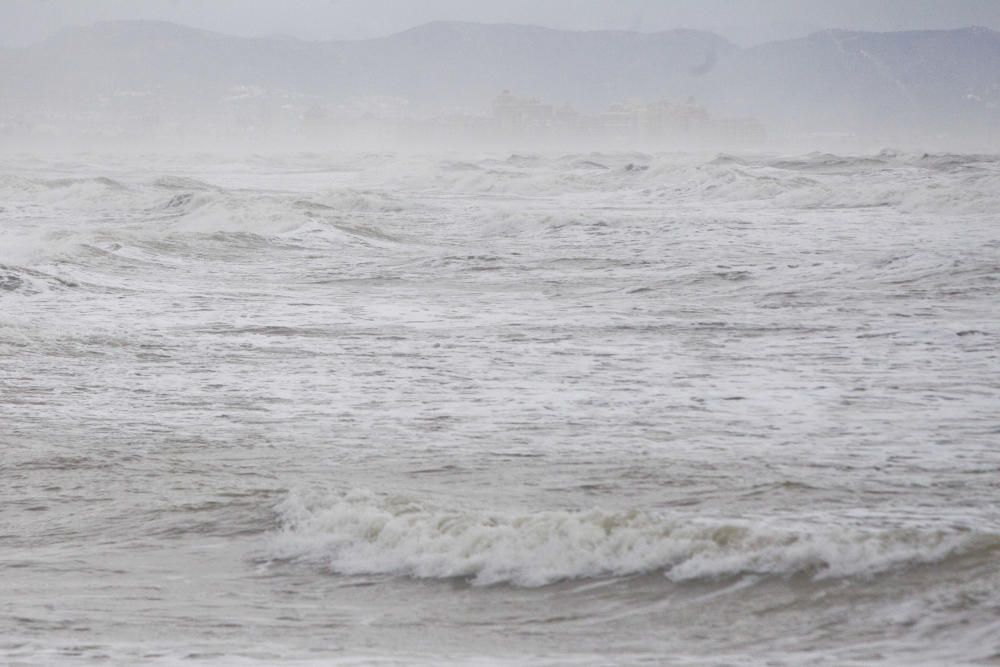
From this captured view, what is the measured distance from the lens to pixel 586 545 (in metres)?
4.80

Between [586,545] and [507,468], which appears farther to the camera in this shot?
[507,468]

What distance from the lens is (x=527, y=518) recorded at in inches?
200

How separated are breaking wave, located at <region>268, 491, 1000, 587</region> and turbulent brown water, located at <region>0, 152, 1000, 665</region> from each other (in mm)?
15

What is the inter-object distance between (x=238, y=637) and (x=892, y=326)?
7729 millimetres

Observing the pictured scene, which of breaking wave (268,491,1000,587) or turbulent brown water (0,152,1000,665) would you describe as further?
breaking wave (268,491,1000,587)

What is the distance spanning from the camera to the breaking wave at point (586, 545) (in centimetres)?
455

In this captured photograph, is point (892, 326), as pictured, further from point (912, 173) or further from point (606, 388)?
point (912, 173)

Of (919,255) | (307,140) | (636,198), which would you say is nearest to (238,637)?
(919,255)

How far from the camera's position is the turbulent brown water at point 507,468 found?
13.4 feet

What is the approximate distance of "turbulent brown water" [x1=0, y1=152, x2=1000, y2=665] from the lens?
161 inches

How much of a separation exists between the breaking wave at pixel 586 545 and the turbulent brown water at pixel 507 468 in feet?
0.05

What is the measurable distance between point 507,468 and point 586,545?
1.40 m

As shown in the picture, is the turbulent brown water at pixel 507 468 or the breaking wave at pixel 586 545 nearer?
the turbulent brown water at pixel 507 468

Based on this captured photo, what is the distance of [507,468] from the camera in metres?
6.17
